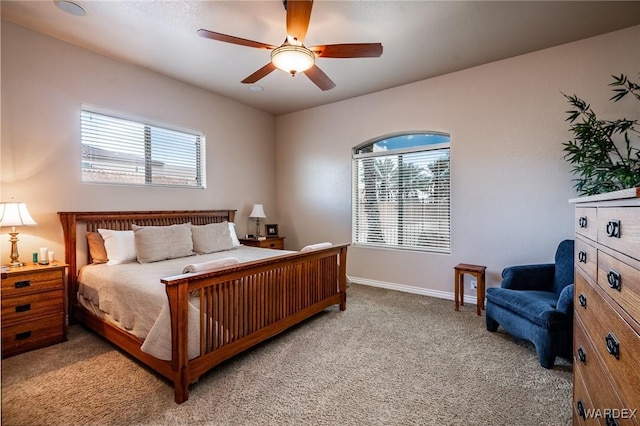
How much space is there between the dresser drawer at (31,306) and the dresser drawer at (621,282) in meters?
3.87

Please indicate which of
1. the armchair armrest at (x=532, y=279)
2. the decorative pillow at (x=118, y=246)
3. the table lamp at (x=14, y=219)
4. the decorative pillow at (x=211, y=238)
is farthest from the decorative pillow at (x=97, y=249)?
the armchair armrest at (x=532, y=279)

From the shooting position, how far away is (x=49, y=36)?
3027mm

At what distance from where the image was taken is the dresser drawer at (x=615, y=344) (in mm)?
813

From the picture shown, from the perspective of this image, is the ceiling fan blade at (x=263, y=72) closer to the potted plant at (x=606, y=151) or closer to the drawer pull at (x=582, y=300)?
the drawer pull at (x=582, y=300)

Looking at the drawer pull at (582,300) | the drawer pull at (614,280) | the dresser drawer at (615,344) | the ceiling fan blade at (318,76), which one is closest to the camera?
the dresser drawer at (615,344)

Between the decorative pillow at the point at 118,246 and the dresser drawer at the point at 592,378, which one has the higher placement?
the decorative pillow at the point at 118,246

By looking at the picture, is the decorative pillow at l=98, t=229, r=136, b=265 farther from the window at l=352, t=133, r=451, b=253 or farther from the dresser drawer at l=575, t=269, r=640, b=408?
the dresser drawer at l=575, t=269, r=640, b=408

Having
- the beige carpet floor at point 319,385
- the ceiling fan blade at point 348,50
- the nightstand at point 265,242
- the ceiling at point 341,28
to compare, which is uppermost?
the ceiling at point 341,28

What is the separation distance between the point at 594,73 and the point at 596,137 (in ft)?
3.36

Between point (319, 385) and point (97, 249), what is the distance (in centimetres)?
278

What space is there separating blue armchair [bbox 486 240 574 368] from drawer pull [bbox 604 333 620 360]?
151 cm

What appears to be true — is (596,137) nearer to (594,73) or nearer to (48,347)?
(594,73)

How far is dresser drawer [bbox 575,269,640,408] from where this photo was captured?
2.67 feet

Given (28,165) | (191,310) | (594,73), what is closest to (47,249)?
(28,165)
